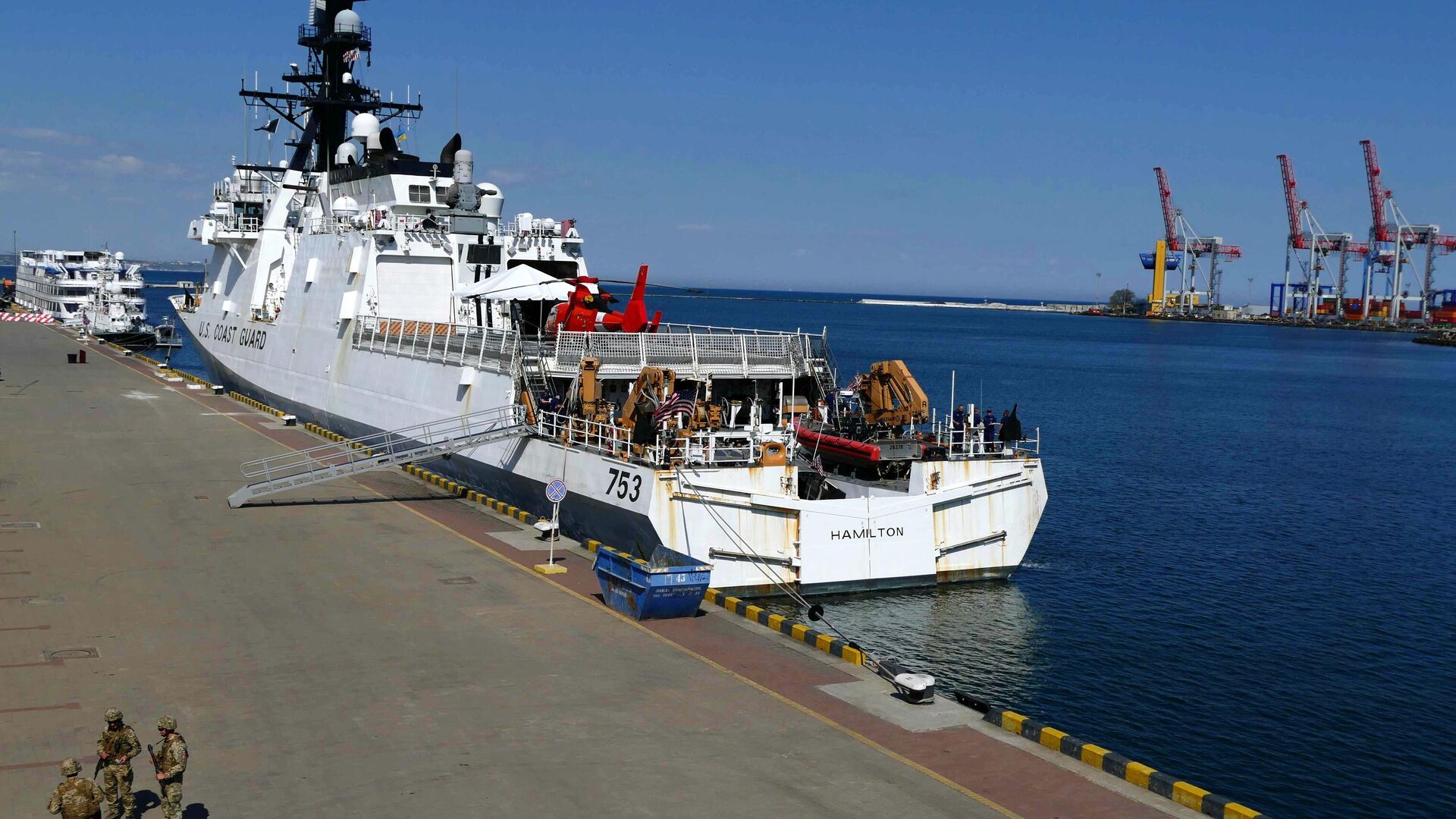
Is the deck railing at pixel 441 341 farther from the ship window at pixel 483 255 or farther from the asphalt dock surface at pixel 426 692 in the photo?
the asphalt dock surface at pixel 426 692

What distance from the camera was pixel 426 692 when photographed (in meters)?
15.2

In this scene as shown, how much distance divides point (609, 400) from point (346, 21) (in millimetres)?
28760

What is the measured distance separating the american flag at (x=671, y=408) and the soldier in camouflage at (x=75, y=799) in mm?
14702

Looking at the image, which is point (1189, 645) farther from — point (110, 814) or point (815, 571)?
point (110, 814)

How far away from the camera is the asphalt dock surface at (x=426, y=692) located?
12.3 metres

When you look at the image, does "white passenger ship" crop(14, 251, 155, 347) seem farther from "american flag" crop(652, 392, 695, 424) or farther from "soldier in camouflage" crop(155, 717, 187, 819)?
"soldier in camouflage" crop(155, 717, 187, 819)

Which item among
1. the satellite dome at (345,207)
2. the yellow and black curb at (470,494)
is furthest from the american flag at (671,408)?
the satellite dome at (345,207)

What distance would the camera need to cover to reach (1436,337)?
159625 mm

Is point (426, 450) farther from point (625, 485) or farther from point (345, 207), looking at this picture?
point (345, 207)

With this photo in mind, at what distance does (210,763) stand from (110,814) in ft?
7.16

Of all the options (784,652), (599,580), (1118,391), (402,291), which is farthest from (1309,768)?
(1118,391)

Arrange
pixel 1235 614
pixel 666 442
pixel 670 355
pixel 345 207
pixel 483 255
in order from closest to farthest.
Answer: pixel 666 442
pixel 1235 614
pixel 670 355
pixel 483 255
pixel 345 207

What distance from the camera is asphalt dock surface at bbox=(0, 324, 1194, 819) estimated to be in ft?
40.4

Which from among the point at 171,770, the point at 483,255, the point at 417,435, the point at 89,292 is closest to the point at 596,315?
the point at 417,435
